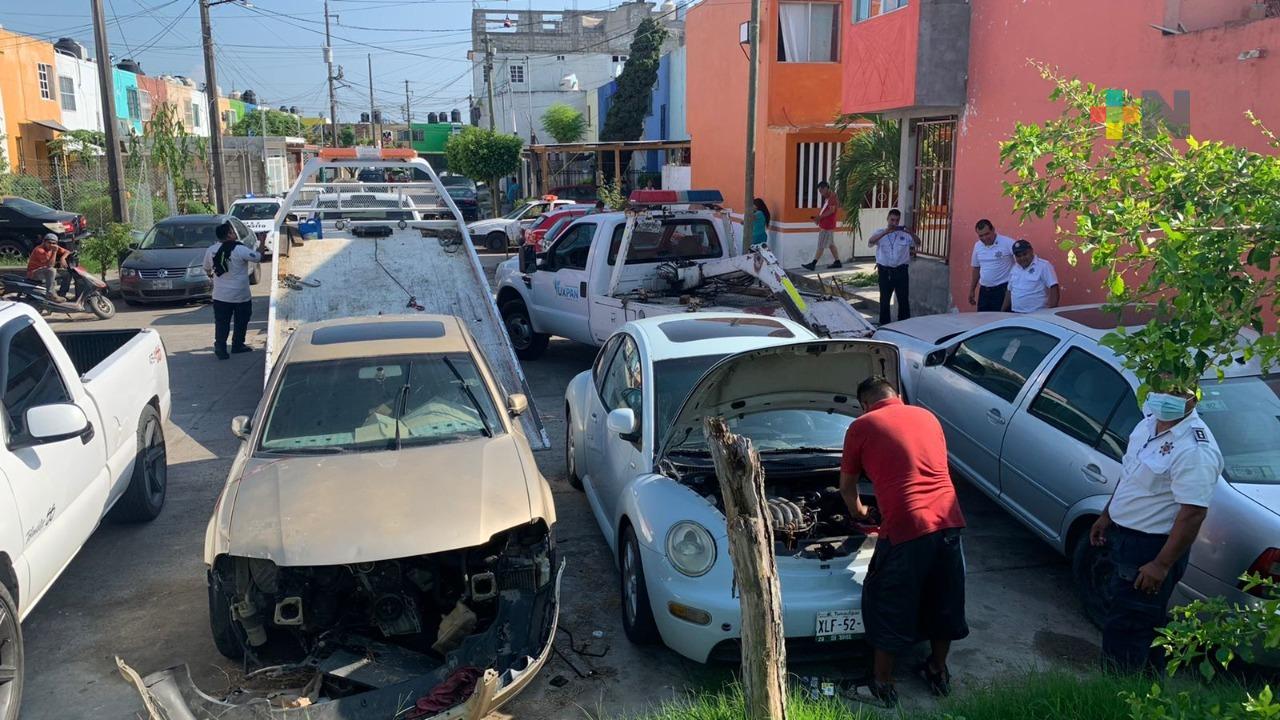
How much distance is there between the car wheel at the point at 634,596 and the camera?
196 inches

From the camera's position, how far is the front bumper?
15.0 feet

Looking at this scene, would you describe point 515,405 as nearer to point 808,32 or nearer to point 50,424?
point 50,424

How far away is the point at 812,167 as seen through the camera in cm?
2003

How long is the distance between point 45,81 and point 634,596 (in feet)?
119

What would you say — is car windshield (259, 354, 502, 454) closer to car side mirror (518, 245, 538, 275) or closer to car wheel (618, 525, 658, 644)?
car wheel (618, 525, 658, 644)

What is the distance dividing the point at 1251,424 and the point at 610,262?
673cm

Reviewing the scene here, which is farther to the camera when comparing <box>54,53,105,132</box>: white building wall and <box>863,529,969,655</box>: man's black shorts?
Result: <box>54,53,105,132</box>: white building wall

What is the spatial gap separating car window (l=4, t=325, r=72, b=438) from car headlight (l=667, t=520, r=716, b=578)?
323 centimetres

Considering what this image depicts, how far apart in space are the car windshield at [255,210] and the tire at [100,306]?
29.4 ft

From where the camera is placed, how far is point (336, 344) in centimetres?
606

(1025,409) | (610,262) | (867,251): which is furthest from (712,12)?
(1025,409)

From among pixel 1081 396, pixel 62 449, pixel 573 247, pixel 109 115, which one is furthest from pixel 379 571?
pixel 109 115

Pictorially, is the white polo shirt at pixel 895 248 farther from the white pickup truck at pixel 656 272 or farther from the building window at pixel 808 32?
the building window at pixel 808 32

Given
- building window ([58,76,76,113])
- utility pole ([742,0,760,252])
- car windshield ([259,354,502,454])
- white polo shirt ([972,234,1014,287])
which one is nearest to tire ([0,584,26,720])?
car windshield ([259,354,502,454])
